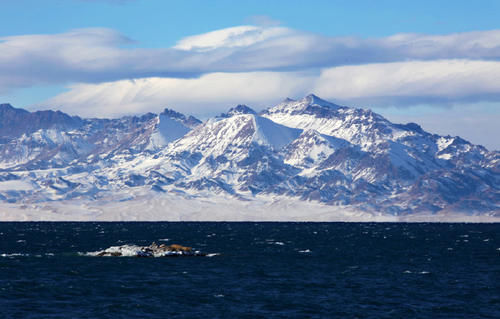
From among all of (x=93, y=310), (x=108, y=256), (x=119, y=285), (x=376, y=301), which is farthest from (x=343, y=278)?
(x=108, y=256)

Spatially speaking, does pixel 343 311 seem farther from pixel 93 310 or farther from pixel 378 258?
pixel 378 258

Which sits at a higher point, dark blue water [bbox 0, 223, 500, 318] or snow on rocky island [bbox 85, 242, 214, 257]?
snow on rocky island [bbox 85, 242, 214, 257]

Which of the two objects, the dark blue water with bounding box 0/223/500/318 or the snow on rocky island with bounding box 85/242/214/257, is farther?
the snow on rocky island with bounding box 85/242/214/257

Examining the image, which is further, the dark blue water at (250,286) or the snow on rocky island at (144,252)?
the snow on rocky island at (144,252)

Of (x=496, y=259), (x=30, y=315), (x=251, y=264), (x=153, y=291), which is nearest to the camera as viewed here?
(x=30, y=315)

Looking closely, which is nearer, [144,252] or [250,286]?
[250,286]

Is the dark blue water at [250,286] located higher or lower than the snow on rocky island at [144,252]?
lower

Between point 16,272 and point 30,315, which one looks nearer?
point 30,315

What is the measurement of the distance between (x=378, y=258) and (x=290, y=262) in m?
20.5

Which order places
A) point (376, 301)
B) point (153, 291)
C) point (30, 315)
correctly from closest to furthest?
point (30, 315), point (376, 301), point (153, 291)

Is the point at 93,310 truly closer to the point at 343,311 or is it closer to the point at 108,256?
the point at 343,311

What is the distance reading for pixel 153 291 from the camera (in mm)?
104938

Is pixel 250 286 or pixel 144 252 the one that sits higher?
pixel 144 252

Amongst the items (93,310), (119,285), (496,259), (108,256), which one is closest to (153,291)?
(119,285)
